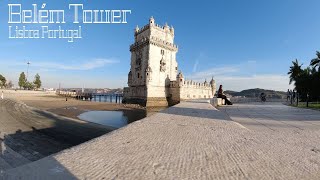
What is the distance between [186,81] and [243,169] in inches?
2198

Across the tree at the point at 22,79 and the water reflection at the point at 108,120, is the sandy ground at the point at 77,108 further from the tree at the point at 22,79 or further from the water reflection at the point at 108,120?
the tree at the point at 22,79

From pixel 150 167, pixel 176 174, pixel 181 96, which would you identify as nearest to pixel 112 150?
pixel 150 167

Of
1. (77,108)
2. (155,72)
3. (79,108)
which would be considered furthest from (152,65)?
(77,108)

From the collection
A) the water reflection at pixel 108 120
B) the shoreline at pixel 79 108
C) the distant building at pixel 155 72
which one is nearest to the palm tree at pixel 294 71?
the distant building at pixel 155 72

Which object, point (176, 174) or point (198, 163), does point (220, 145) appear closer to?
point (198, 163)

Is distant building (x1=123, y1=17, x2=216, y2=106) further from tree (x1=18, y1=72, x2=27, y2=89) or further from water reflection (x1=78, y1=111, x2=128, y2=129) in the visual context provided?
tree (x1=18, y1=72, x2=27, y2=89)

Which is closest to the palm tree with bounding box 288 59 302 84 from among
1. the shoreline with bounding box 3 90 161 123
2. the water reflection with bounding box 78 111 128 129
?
the shoreline with bounding box 3 90 161 123

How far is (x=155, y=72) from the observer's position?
5550 centimetres

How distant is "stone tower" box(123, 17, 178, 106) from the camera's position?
5391 centimetres

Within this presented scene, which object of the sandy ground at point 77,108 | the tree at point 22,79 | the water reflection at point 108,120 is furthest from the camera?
the tree at point 22,79

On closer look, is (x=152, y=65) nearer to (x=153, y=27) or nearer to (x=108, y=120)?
(x=153, y=27)

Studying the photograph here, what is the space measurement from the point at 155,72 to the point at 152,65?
197cm

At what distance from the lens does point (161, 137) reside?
22.1 feet

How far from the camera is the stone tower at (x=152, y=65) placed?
53906 mm
